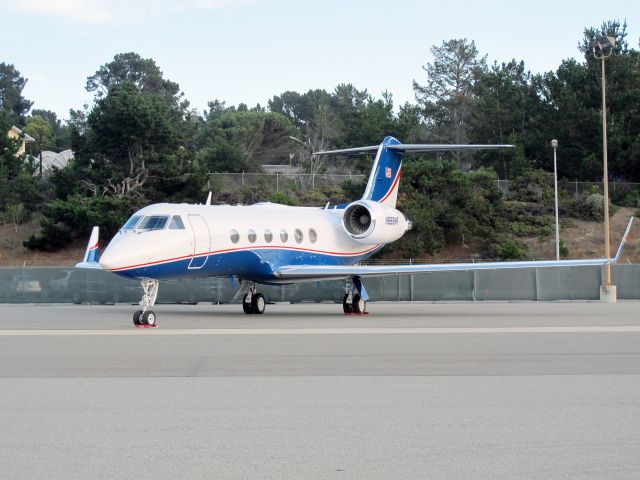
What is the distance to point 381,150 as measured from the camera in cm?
3181

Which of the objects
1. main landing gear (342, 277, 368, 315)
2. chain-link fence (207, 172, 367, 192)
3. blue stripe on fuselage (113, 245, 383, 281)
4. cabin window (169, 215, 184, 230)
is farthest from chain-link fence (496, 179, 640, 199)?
cabin window (169, 215, 184, 230)

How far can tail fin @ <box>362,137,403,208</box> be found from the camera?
3152 centimetres

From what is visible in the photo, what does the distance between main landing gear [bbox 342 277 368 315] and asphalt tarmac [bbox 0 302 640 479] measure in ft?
26.8

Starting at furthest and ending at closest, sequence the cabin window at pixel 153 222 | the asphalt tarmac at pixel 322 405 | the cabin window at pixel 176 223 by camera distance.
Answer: the cabin window at pixel 176 223
the cabin window at pixel 153 222
the asphalt tarmac at pixel 322 405

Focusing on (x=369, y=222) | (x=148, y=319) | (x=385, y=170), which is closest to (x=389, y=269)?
(x=369, y=222)

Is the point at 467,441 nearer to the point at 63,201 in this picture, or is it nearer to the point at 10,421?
the point at 10,421

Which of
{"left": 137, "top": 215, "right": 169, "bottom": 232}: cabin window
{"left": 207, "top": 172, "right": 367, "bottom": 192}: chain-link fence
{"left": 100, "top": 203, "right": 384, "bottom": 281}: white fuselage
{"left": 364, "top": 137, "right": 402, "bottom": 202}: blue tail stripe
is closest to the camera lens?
{"left": 100, "top": 203, "right": 384, "bottom": 281}: white fuselage

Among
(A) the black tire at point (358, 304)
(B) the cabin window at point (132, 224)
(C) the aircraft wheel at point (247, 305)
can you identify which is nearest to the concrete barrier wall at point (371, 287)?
(C) the aircraft wheel at point (247, 305)

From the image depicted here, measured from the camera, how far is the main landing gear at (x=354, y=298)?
26922mm

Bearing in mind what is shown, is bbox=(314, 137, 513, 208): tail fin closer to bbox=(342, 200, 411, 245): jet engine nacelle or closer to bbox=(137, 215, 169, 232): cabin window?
bbox=(342, 200, 411, 245): jet engine nacelle

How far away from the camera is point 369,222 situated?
1150 inches

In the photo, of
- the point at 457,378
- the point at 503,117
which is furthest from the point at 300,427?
the point at 503,117

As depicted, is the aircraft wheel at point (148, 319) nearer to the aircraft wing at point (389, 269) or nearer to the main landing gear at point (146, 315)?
the main landing gear at point (146, 315)

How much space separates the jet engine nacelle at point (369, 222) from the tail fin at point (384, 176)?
179 cm
